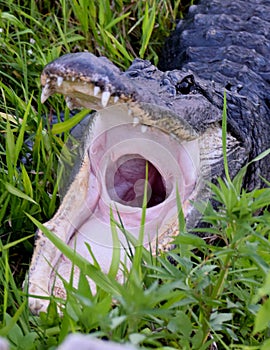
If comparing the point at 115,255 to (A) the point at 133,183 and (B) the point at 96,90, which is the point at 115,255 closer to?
(B) the point at 96,90

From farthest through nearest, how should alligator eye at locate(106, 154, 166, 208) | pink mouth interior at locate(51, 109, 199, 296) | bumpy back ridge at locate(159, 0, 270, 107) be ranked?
bumpy back ridge at locate(159, 0, 270, 107) → alligator eye at locate(106, 154, 166, 208) → pink mouth interior at locate(51, 109, 199, 296)

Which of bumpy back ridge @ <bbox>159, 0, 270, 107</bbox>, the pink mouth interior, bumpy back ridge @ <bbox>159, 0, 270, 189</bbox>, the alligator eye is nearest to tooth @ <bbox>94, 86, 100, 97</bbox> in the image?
the pink mouth interior

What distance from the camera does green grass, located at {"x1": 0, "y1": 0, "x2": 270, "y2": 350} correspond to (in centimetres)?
155

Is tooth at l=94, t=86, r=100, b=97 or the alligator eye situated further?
the alligator eye

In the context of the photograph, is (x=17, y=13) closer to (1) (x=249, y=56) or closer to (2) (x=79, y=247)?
(1) (x=249, y=56)

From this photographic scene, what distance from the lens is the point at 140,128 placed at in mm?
2523

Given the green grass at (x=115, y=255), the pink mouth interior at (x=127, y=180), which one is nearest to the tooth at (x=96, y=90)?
the pink mouth interior at (x=127, y=180)

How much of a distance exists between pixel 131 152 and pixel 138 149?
0.15ft

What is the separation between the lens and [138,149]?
2.61m

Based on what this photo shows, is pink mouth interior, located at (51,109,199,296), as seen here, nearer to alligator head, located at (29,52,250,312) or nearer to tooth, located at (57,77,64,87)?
alligator head, located at (29,52,250,312)

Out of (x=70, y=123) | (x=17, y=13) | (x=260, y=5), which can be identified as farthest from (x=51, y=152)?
(x=260, y=5)

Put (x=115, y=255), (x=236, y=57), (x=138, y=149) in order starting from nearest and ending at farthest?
(x=115, y=255), (x=138, y=149), (x=236, y=57)

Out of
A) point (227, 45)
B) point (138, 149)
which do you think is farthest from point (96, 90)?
point (227, 45)

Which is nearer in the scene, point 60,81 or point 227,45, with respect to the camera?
point 60,81
